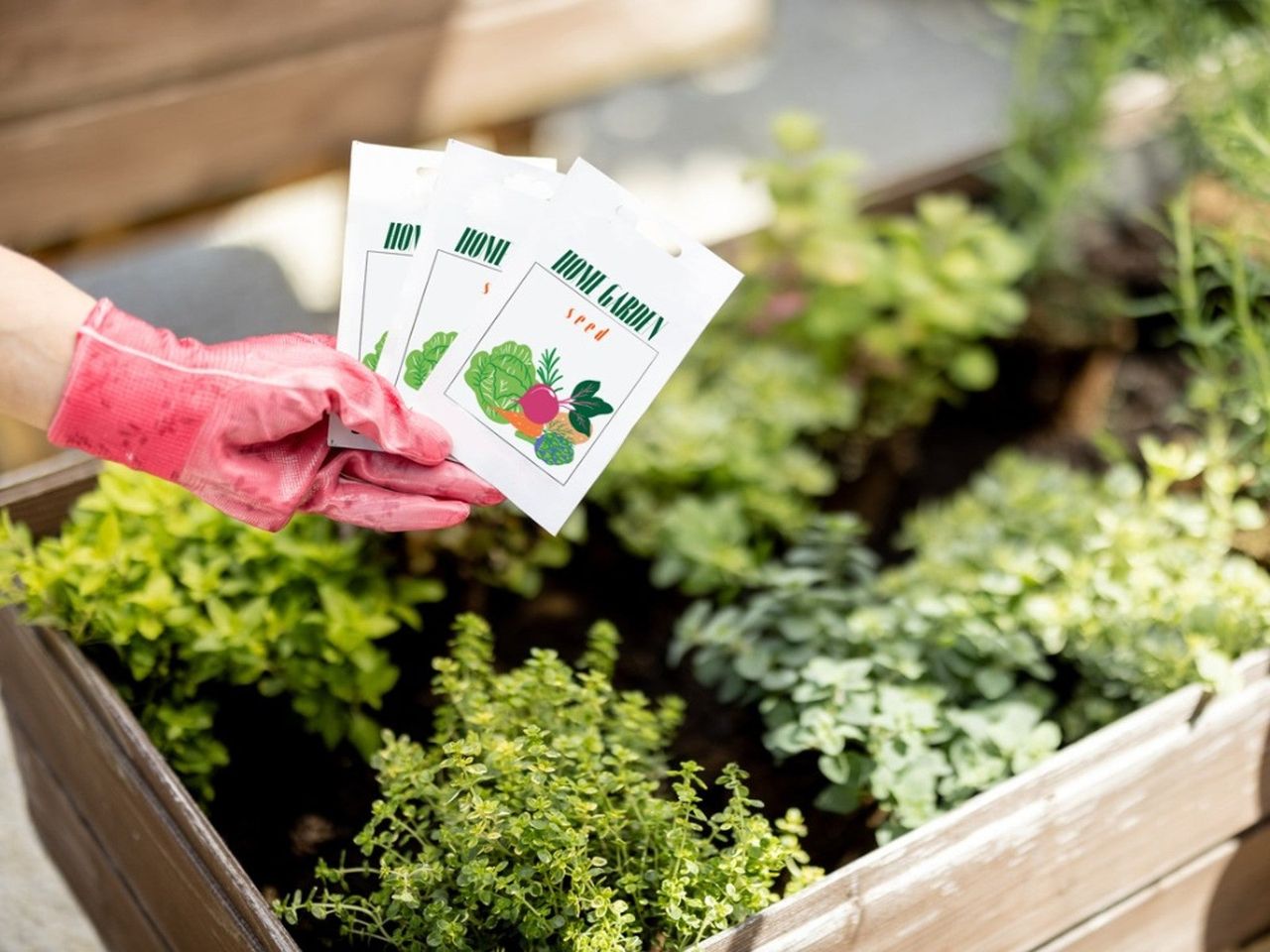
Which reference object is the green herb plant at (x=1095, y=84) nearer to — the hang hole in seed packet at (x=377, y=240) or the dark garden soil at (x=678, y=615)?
the dark garden soil at (x=678, y=615)

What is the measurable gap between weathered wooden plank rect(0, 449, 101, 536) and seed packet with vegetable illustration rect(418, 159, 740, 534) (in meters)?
0.63

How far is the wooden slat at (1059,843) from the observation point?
145cm

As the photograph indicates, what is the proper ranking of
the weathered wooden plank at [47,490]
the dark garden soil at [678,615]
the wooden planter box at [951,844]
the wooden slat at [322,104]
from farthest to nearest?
the wooden slat at [322,104]
the weathered wooden plank at [47,490]
the dark garden soil at [678,615]
the wooden planter box at [951,844]

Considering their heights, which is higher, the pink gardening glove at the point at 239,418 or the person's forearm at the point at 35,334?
the person's forearm at the point at 35,334

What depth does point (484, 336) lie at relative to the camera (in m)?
1.58

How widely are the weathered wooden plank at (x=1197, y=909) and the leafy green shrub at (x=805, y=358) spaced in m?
0.71

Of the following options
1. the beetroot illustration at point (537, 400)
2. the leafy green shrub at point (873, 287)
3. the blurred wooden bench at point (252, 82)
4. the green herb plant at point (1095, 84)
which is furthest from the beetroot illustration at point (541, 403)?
the blurred wooden bench at point (252, 82)

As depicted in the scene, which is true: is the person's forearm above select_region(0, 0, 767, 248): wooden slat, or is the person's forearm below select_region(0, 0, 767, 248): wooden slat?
above

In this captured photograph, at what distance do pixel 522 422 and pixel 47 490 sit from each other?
2.51ft

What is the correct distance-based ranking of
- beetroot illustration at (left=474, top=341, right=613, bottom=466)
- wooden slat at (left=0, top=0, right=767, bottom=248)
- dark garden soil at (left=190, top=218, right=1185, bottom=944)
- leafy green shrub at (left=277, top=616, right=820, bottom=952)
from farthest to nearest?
1. wooden slat at (left=0, top=0, right=767, bottom=248)
2. dark garden soil at (left=190, top=218, right=1185, bottom=944)
3. beetroot illustration at (left=474, top=341, right=613, bottom=466)
4. leafy green shrub at (left=277, top=616, right=820, bottom=952)

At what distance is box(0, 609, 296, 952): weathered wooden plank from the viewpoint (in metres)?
1.43

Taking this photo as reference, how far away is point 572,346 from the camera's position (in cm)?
156

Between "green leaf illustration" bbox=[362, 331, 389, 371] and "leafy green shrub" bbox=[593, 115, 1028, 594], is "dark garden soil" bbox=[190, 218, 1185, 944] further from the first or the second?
Result: "green leaf illustration" bbox=[362, 331, 389, 371]

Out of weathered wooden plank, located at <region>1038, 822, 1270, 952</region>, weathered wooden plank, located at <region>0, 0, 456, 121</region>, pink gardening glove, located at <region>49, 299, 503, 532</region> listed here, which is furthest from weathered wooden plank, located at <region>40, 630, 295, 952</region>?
weathered wooden plank, located at <region>0, 0, 456, 121</region>
